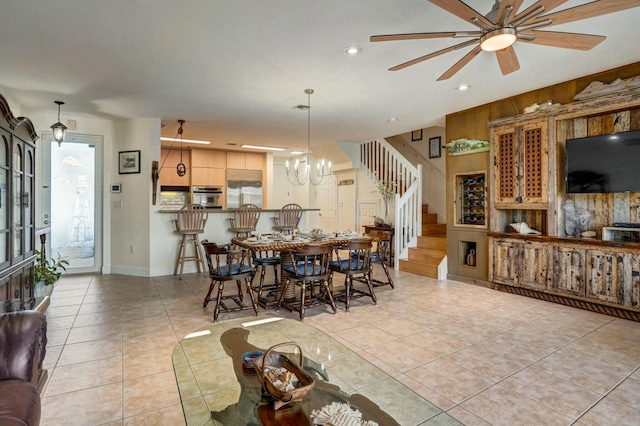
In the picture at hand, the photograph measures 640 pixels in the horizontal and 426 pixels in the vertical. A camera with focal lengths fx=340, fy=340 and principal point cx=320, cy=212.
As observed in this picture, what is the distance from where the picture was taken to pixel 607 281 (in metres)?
3.62

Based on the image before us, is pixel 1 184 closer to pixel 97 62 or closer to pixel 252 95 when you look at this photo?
pixel 97 62

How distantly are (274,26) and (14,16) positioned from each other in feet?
6.33

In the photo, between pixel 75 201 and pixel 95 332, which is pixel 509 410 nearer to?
pixel 95 332

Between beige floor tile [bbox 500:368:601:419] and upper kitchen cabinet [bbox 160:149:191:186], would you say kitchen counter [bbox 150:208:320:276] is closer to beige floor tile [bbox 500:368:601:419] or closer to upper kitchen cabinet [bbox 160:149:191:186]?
upper kitchen cabinet [bbox 160:149:191:186]

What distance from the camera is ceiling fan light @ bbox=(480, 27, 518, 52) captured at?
2.10 metres

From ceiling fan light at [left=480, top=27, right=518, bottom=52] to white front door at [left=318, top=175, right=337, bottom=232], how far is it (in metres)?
6.65

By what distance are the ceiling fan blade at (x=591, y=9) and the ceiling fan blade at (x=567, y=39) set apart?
0.63ft

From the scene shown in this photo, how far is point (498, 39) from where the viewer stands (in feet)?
7.13

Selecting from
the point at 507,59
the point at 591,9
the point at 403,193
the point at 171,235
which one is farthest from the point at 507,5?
the point at 171,235

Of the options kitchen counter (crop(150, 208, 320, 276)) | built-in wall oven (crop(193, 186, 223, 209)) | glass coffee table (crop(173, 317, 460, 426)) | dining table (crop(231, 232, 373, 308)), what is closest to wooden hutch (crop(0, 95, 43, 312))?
glass coffee table (crop(173, 317, 460, 426))

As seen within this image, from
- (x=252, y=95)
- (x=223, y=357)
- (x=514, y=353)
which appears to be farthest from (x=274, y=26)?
(x=514, y=353)

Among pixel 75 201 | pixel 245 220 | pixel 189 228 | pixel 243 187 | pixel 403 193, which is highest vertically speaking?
pixel 243 187

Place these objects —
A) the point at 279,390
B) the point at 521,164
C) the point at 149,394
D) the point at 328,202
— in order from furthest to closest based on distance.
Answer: the point at 328,202
the point at 521,164
the point at 149,394
the point at 279,390

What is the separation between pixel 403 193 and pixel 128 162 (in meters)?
4.94
